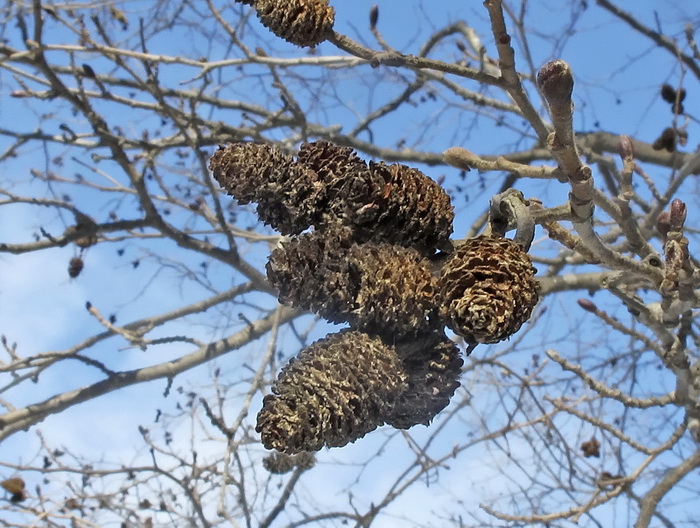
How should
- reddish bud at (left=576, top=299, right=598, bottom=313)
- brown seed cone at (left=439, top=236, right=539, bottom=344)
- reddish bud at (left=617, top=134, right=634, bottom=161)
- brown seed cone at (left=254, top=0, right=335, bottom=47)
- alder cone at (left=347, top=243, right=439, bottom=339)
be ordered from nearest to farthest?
brown seed cone at (left=439, top=236, right=539, bottom=344)
alder cone at (left=347, top=243, right=439, bottom=339)
brown seed cone at (left=254, top=0, right=335, bottom=47)
reddish bud at (left=617, top=134, right=634, bottom=161)
reddish bud at (left=576, top=299, right=598, bottom=313)

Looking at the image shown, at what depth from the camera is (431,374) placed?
3.72 feet

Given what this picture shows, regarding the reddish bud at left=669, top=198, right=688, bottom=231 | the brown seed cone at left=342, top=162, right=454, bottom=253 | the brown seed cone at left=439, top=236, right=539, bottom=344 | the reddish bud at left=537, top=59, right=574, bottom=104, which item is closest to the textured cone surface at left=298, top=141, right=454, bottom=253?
the brown seed cone at left=342, top=162, right=454, bottom=253

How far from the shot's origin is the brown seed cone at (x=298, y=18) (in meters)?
1.55

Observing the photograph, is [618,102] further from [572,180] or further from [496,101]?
[572,180]

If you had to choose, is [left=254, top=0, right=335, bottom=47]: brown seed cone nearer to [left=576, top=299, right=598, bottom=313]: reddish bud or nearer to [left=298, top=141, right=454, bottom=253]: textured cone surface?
[left=298, top=141, right=454, bottom=253]: textured cone surface

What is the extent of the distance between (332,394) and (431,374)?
22cm

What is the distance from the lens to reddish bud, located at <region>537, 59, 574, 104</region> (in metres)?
0.94

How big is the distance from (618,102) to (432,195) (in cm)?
465

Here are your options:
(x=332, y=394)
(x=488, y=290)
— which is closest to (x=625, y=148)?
(x=488, y=290)

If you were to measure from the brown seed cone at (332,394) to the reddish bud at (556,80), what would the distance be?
1.52ft

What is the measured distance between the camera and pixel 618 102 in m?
5.21

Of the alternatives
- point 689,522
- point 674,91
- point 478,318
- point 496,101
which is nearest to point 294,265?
point 478,318

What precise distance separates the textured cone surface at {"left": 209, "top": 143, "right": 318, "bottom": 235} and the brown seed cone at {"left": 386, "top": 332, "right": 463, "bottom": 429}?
305mm

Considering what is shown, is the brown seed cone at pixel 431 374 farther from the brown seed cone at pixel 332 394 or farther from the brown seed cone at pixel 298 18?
the brown seed cone at pixel 298 18
